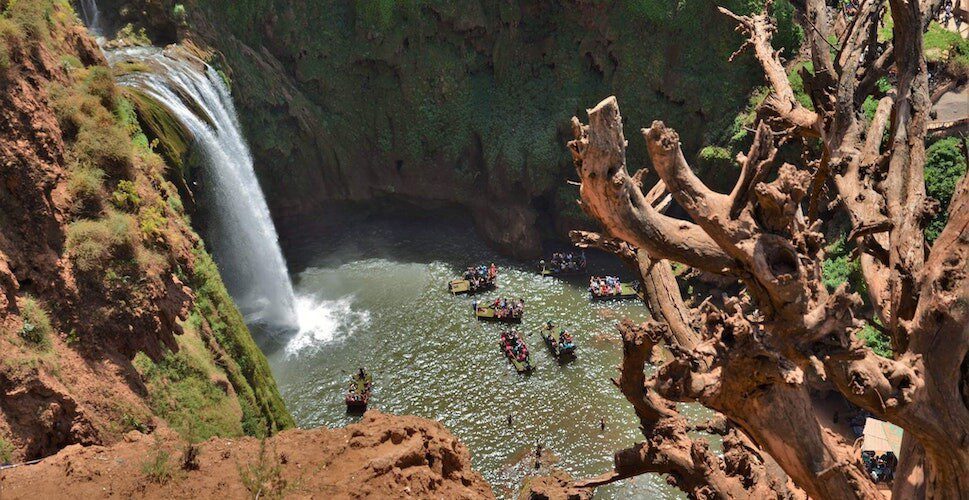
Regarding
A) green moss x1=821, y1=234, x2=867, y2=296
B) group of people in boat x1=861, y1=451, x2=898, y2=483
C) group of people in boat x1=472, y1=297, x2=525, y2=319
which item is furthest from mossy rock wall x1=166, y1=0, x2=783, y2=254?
group of people in boat x1=861, y1=451, x2=898, y2=483

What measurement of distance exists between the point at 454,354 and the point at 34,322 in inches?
589

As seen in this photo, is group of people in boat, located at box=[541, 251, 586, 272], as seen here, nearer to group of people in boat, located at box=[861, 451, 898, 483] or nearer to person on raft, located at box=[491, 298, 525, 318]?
person on raft, located at box=[491, 298, 525, 318]

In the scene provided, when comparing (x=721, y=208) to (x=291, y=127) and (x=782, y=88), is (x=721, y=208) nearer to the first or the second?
(x=782, y=88)

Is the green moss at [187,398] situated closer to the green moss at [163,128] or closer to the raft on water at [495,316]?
the green moss at [163,128]

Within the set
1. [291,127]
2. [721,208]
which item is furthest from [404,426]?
[291,127]

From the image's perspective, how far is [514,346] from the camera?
74.5ft

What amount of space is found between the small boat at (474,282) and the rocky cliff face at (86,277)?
13.4 meters

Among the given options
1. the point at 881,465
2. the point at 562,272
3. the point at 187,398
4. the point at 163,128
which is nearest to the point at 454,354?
the point at 562,272

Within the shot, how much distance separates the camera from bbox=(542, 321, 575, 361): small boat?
73.5 feet

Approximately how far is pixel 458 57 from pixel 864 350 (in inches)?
1087

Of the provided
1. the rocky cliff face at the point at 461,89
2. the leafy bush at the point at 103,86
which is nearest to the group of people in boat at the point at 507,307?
the rocky cliff face at the point at 461,89

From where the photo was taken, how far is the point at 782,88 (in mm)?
7805

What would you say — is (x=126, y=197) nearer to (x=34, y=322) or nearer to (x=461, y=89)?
(x=34, y=322)

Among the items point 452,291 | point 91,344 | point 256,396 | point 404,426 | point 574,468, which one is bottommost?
point 574,468
